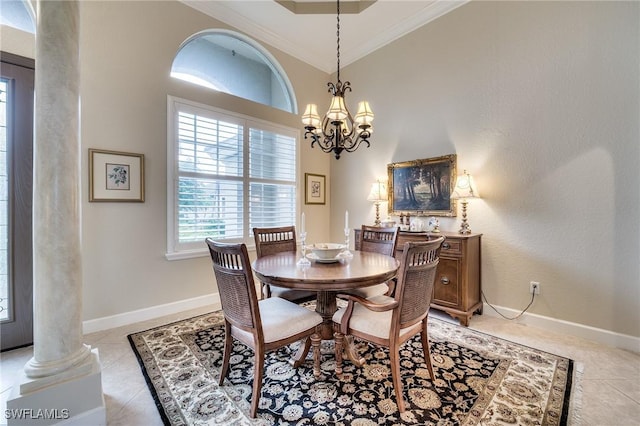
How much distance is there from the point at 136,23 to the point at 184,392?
11.4 feet

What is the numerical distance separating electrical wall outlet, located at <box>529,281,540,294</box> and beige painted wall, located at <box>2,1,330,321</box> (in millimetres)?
3644

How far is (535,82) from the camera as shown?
2.71 metres

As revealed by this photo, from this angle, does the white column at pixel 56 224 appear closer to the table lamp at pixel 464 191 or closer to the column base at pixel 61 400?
the column base at pixel 61 400

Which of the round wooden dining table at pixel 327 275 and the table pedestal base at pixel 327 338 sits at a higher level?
the round wooden dining table at pixel 327 275

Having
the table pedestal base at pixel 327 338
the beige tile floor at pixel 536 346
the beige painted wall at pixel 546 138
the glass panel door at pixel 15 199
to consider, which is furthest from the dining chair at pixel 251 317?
the beige painted wall at pixel 546 138

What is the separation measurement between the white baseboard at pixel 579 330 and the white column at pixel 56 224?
3555 millimetres

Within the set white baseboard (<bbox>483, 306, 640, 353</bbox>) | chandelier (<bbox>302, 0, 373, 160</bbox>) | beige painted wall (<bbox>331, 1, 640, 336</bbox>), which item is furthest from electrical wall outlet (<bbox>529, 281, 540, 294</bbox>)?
chandelier (<bbox>302, 0, 373, 160</bbox>)

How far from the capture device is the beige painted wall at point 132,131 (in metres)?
2.56

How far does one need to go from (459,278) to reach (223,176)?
2993mm

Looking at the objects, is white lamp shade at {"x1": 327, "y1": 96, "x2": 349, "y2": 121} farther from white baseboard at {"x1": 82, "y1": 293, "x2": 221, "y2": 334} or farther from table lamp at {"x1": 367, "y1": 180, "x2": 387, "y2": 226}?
white baseboard at {"x1": 82, "y1": 293, "x2": 221, "y2": 334}

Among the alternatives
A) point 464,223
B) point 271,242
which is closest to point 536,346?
point 464,223

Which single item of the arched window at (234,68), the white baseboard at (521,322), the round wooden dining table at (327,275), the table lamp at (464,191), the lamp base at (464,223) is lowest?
the white baseboard at (521,322)

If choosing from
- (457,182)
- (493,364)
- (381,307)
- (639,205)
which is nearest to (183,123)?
(381,307)

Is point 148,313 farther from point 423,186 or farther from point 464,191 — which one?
point 464,191
